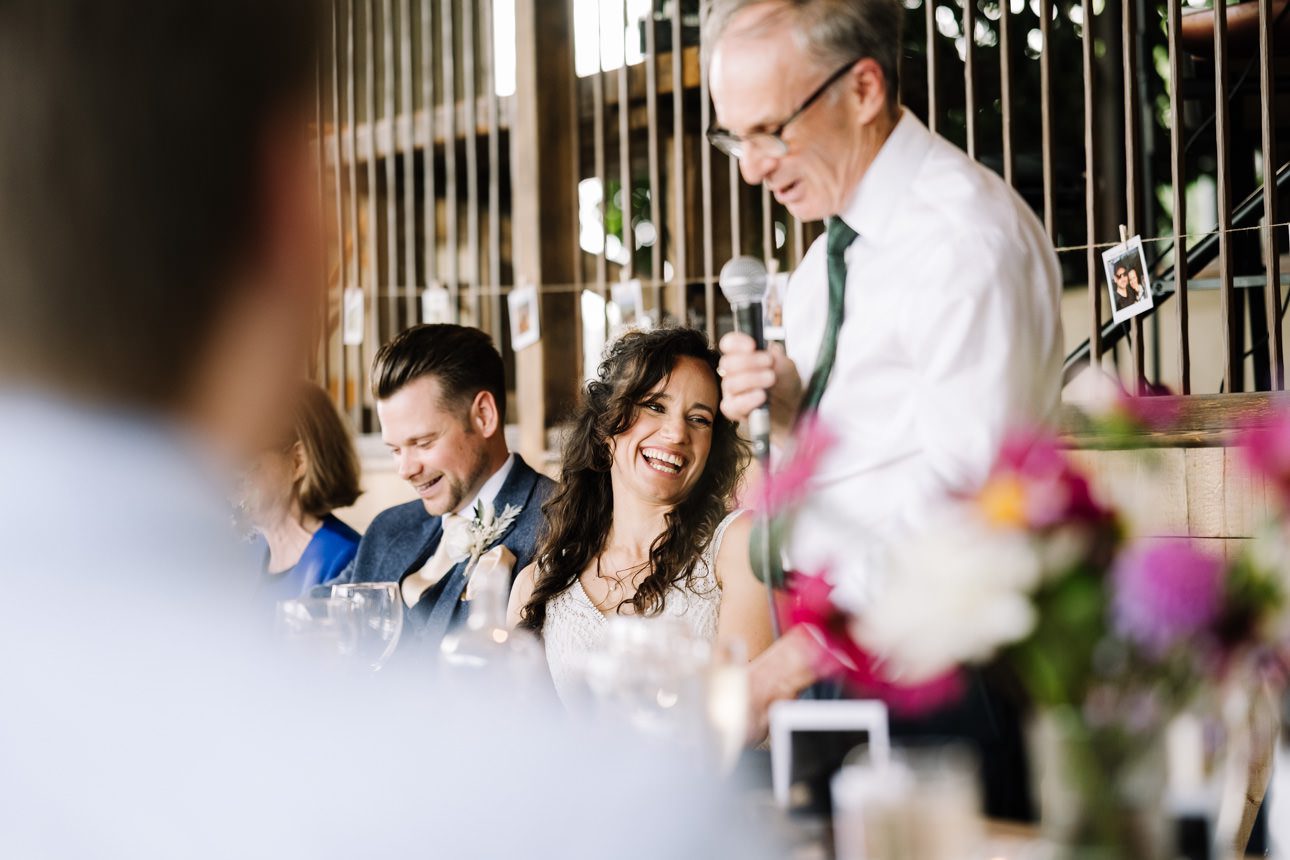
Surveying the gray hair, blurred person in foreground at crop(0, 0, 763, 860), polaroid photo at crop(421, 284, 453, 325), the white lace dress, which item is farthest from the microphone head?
polaroid photo at crop(421, 284, 453, 325)

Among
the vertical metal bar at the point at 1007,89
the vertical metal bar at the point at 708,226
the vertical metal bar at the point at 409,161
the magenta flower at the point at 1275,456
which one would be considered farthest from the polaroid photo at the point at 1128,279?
the vertical metal bar at the point at 409,161

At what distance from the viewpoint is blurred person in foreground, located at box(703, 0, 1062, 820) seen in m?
1.59

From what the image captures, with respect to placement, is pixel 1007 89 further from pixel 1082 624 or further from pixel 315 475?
pixel 1082 624

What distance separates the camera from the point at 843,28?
1723 millimetres

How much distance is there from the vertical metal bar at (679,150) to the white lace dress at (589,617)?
4.75 ft

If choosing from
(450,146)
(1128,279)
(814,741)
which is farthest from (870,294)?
(450,146)

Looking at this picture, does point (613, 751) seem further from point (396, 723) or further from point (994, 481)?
point (994, 481)

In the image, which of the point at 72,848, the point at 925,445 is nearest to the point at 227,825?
the point at 72,848

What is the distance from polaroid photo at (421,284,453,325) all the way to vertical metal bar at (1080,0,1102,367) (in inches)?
91.1

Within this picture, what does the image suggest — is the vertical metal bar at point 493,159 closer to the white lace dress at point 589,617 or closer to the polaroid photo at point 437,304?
the polaroid photo at point 437,304

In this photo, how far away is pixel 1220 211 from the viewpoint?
273 centimetres

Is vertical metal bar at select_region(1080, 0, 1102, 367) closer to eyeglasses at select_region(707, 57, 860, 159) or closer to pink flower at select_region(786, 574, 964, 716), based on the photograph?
eyeglasses at select_region(707, 57, 860, 159)

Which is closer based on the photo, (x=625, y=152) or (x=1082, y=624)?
(x=1082, y=624)

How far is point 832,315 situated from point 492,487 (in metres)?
1.40
